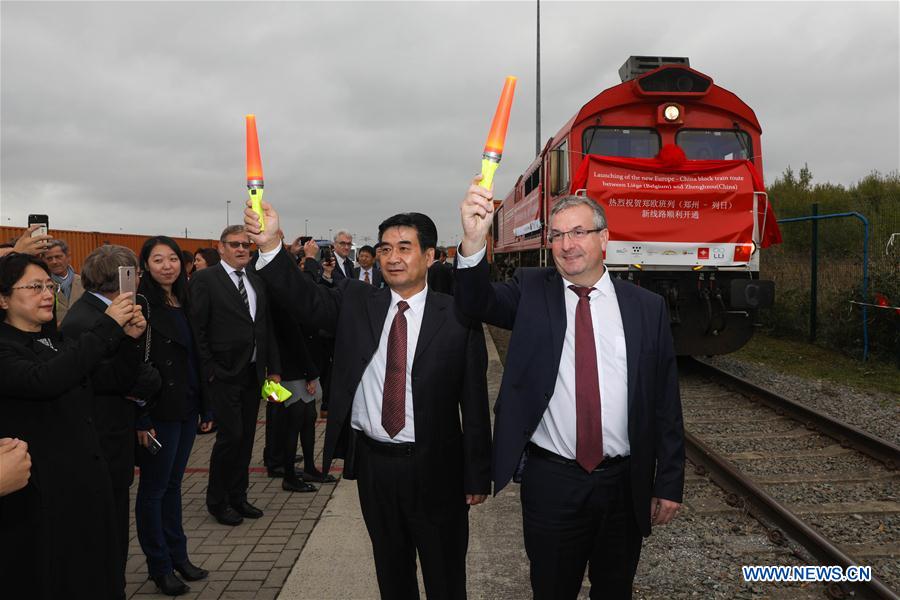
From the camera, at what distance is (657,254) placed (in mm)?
8617

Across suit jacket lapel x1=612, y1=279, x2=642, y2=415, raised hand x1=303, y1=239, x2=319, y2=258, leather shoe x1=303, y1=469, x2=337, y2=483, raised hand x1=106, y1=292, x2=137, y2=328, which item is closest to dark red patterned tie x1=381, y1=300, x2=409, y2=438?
suit jacket lapel x1=612, y1=279, x2=642, y2=415

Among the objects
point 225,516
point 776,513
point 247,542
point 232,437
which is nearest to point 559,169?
point 776,513

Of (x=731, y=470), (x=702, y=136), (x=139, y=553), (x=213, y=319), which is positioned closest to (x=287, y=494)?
(x=139, y=553)

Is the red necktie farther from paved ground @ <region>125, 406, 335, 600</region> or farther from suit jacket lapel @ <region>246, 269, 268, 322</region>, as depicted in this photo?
suit jacket lapel @ <region>246, 269, 268, 322</region>

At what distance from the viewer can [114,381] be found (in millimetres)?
3129

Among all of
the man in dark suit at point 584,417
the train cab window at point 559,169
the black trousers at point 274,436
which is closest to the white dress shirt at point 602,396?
the man in dark suit at point 584,417

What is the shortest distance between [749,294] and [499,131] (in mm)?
7379

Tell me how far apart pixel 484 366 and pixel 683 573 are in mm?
2093

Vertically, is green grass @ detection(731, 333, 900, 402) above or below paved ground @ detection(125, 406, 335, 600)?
above

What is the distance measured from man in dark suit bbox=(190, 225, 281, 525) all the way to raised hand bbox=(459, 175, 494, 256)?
273 centimetres

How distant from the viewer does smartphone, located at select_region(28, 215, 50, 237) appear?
308cm

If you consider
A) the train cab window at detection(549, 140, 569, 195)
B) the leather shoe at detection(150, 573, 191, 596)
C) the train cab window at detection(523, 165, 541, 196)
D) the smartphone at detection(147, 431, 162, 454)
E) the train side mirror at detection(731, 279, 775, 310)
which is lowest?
the leather shoe at detection(150, 573, 191, 596)

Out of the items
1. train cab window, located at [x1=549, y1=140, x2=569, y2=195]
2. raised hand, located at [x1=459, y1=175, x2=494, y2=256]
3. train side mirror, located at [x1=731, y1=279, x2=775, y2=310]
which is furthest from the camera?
train cab window, located at [x1=549, y1=140, x2=569, y2=195]

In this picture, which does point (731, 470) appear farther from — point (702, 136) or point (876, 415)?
point (702, 136)
